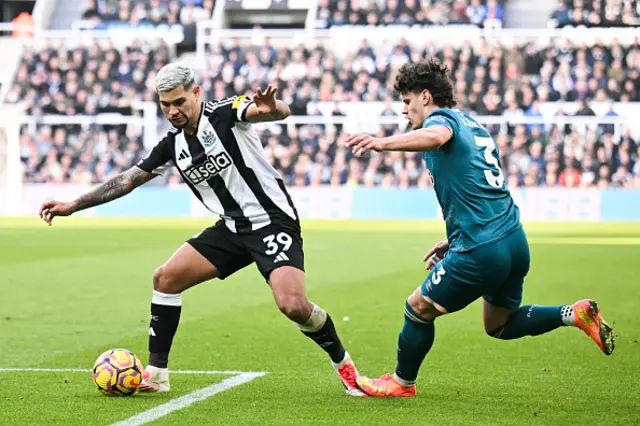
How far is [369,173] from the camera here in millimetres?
29719

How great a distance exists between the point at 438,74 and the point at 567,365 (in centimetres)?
272

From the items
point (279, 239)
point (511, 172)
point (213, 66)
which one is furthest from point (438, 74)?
point (213, 66)

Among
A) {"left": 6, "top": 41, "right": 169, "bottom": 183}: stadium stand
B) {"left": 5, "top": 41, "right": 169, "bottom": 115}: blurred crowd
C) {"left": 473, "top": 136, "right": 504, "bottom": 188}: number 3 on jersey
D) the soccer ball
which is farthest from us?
{"left": 5, "top": 41, "right": 169, "bottom": 115}: blurred crowd

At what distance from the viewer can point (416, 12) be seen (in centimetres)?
3444

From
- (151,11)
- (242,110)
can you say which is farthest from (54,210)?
(151,11)

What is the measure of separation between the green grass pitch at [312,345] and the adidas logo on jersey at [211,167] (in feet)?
4.36

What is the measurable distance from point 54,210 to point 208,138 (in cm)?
117

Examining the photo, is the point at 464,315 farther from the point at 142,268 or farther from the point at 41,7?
the point at 41,7

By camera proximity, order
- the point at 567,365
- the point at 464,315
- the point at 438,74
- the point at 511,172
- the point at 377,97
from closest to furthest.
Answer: the point at 438,74, the point at 567,365, the point at 464,315, the point at 511,172, the point at 377,97

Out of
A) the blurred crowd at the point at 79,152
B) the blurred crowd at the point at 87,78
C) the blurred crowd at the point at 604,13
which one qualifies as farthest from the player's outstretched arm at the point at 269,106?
the blurred crowd at the point at 604,13

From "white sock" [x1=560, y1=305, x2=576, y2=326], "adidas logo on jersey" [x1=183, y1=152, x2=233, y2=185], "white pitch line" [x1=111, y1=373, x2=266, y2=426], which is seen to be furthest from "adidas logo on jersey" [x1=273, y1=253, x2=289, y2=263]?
"white sock" [x1=560, y1=305, x2=576, y2=326]

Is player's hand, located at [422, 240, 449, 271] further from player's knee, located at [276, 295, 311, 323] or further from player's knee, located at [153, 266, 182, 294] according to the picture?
player's knee, located at [153, 266, 182, 294]

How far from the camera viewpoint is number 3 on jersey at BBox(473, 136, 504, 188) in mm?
6320

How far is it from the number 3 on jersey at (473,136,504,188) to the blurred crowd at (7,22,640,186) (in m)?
22.2
